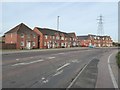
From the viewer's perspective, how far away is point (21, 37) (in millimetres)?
70688

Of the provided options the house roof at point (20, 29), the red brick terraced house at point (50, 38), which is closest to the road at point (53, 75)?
the house roof at point (20, 29)

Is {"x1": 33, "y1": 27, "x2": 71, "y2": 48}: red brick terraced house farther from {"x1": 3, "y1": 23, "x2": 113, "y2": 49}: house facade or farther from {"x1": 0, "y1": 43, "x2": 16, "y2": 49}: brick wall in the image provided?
{"x1": 0, "y1": 43, "x2": 16, "y2": 49}: brick wall

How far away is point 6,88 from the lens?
8.52 metres

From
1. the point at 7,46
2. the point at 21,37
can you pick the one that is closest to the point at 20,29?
the point at 21,37

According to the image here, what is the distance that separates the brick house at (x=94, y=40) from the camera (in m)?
147

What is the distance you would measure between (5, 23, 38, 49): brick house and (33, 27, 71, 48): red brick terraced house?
7.09 metres

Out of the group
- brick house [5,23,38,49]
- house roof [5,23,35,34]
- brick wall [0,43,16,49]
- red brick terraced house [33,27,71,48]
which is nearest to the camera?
brick wall [0,43,16,49]

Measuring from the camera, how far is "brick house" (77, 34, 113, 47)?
481 ft

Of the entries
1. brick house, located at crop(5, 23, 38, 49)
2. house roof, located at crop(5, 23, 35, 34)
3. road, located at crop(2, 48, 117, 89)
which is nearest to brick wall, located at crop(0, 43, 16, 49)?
brick house, located at crop(5, 23, 38, 49)

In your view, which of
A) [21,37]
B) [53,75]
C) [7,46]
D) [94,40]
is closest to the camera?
[53,75]

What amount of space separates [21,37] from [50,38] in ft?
73.0

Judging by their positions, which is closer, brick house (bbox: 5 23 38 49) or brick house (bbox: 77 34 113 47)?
brick house (bbox: 5 23 38 49)

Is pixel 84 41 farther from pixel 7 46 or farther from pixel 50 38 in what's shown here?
pixel 7 46

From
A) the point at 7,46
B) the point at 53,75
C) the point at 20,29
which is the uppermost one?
the point at 20,29
